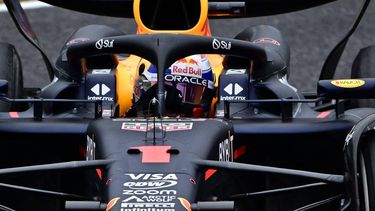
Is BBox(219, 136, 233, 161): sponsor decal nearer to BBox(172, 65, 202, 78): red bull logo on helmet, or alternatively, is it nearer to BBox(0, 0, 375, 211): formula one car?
BBox(0, 0, 375, 211): formula one car

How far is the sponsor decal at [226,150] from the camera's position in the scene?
262 inches

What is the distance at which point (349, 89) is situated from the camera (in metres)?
6.91

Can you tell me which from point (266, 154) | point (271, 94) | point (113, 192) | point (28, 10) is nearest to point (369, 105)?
point (271, 94)

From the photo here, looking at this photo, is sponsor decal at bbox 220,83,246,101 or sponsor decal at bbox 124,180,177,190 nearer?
sponsor decal at bbox 124,180,177,190

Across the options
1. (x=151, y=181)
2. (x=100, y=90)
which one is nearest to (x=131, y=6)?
(x=100, y=90)

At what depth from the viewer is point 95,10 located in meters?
9.43

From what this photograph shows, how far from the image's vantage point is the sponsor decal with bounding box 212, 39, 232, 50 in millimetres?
7070

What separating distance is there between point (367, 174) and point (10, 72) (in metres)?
2.99

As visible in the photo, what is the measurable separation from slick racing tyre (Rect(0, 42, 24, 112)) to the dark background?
3.07 m

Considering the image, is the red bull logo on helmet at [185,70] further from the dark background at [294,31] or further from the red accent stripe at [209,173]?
the dark background at [294,31]

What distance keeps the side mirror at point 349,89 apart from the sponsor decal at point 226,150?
60 cm

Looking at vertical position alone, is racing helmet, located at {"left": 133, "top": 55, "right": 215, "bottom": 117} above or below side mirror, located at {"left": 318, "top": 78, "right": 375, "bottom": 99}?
below

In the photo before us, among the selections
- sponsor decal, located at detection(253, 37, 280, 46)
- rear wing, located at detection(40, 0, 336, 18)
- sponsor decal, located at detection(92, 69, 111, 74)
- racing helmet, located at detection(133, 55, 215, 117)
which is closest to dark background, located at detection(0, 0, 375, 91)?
rear wing, located at detection(40, 0, 336, 18)

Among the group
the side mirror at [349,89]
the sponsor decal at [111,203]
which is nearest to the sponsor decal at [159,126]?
the sponsor decal at [111,203]
